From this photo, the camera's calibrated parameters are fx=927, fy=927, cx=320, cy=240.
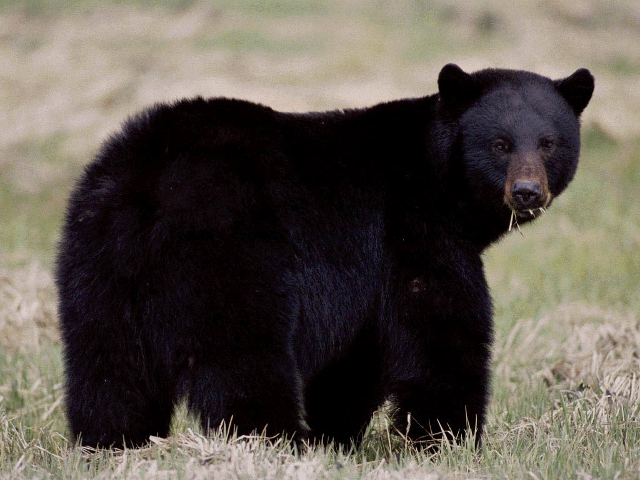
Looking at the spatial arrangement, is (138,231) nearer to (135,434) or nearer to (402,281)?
(135,434)

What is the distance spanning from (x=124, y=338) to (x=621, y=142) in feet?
39.6

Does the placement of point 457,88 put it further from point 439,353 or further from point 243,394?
point 243,394

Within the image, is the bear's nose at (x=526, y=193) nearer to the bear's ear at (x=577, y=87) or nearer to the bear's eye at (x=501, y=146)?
the bear's eye at (x=501, y=146)

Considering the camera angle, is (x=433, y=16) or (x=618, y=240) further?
(x=433, y=16)

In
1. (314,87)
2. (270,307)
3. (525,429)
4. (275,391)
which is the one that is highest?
(314,87)

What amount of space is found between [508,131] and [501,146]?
8cm

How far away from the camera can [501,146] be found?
14.9 ft

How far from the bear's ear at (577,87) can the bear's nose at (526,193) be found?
2.33 feet

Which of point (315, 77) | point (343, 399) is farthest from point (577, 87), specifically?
point (315, 77)

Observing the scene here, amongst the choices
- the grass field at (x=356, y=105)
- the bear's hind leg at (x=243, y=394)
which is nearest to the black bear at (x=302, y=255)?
the bear's hind leg at (x=243, y=394)

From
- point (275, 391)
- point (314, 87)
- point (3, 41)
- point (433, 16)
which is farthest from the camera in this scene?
point (433, 16)

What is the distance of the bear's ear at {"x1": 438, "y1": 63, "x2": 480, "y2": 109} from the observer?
14.9 feet

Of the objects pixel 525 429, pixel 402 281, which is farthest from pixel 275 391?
pixel 525 429

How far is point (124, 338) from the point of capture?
381cm
